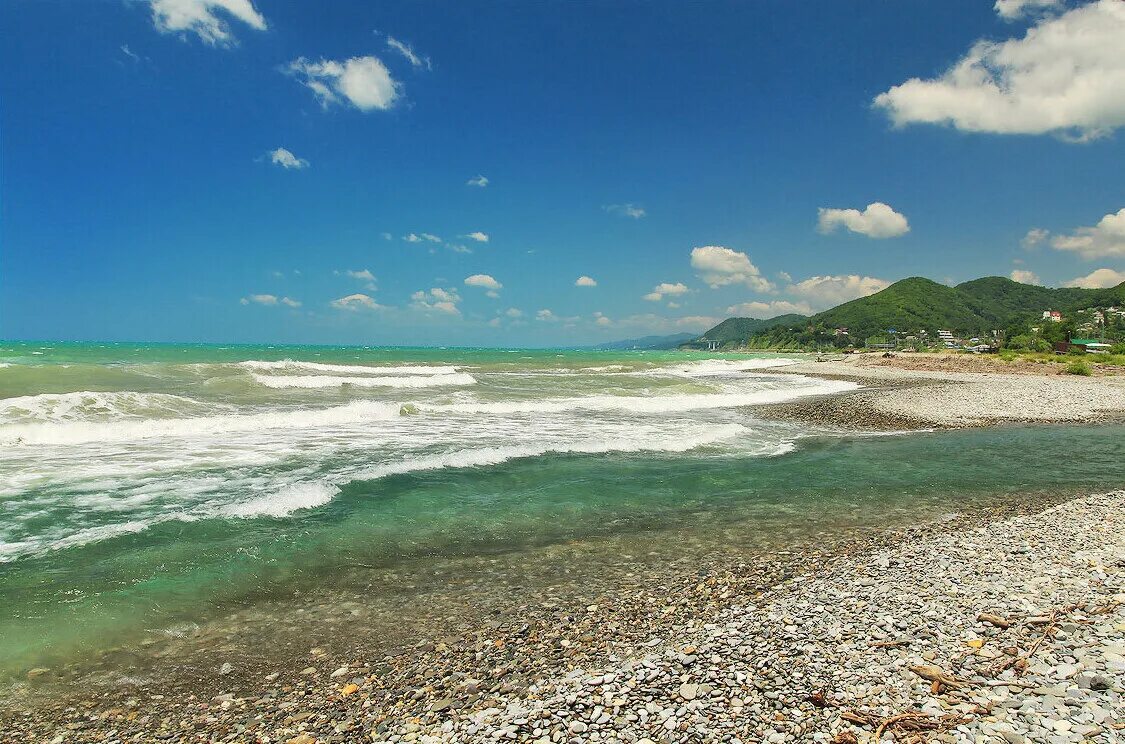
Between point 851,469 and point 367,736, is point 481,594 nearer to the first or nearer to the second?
point 367,736

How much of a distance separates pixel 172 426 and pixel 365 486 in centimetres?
1039

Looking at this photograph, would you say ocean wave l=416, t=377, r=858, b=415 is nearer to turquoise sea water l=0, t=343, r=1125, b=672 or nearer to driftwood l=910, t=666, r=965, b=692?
turquoise sea water l=0, t=343, r=1125, b=672

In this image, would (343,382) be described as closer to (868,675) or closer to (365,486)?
(365,486)

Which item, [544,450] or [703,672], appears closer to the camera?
[703,672]

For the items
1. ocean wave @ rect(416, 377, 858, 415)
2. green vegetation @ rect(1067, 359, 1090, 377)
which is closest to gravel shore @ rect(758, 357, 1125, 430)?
ocean wave @ rect(416, 377, 858, 415)

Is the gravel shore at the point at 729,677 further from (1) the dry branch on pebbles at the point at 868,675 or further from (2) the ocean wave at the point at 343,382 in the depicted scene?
(2) the ocean wave at the point at 343,382

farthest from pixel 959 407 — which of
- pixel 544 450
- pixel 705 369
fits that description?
pixel 705 369

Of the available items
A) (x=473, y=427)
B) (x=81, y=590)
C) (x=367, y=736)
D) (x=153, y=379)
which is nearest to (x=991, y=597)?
(x=367, y=736)

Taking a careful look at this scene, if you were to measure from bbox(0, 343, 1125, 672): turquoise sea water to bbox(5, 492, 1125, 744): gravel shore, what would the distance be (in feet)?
7.08

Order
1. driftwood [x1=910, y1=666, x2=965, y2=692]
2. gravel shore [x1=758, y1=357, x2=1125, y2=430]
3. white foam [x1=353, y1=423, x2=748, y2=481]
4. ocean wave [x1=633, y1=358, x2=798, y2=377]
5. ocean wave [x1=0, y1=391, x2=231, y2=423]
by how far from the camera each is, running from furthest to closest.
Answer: ocean wave [x1=633, y1=358, x2=798, y2=377], gravel shore [x1=758, y1=357, x2=1125, y2=430], ocean wave [x1=0, y1=391, x2=231, y2=423], white foam [x1=353, y1=423, x2=748, y2=481], driftwood [x1=910, y1=666, x2=965, y2=692]

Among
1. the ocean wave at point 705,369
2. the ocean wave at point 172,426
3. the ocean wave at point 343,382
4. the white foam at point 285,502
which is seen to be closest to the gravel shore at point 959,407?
the white foam at point 285,502

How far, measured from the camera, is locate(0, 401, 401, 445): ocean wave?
1552cm

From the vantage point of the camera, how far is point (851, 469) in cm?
1301

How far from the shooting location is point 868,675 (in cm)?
425
